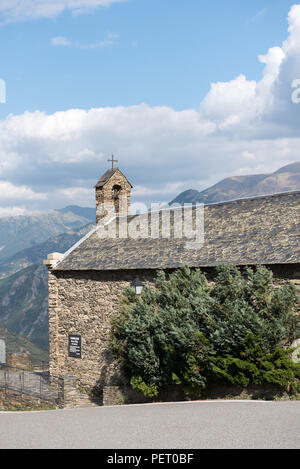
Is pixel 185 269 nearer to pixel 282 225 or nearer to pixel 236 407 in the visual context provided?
pixel 282 225

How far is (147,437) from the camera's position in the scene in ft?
34.3

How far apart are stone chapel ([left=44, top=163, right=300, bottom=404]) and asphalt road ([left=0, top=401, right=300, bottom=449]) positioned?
638 centimetres

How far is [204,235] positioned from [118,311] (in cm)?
529

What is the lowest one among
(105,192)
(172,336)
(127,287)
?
(172,336)

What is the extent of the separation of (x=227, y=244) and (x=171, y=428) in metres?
10.9

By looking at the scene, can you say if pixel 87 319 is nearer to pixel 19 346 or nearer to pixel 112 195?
pixel 112 195

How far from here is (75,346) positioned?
25109mm

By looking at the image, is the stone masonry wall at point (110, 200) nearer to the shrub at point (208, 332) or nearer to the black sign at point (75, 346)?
the black sign at point (75, 346)

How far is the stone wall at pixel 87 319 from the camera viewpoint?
23297 mm

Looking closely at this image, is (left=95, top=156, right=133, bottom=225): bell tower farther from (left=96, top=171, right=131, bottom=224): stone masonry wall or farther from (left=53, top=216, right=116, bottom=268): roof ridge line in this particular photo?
(left=53, top=216, right=116, bottom=268): roof ridge line

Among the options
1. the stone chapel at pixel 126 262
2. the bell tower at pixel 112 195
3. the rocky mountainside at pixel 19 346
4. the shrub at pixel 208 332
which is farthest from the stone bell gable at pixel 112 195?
the rocky mountainside at pixel 19 346

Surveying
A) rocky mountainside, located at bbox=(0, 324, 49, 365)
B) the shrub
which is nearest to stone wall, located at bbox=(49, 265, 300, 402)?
the shrub

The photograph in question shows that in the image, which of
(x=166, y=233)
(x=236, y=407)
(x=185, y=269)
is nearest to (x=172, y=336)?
(x=185, y=269)
